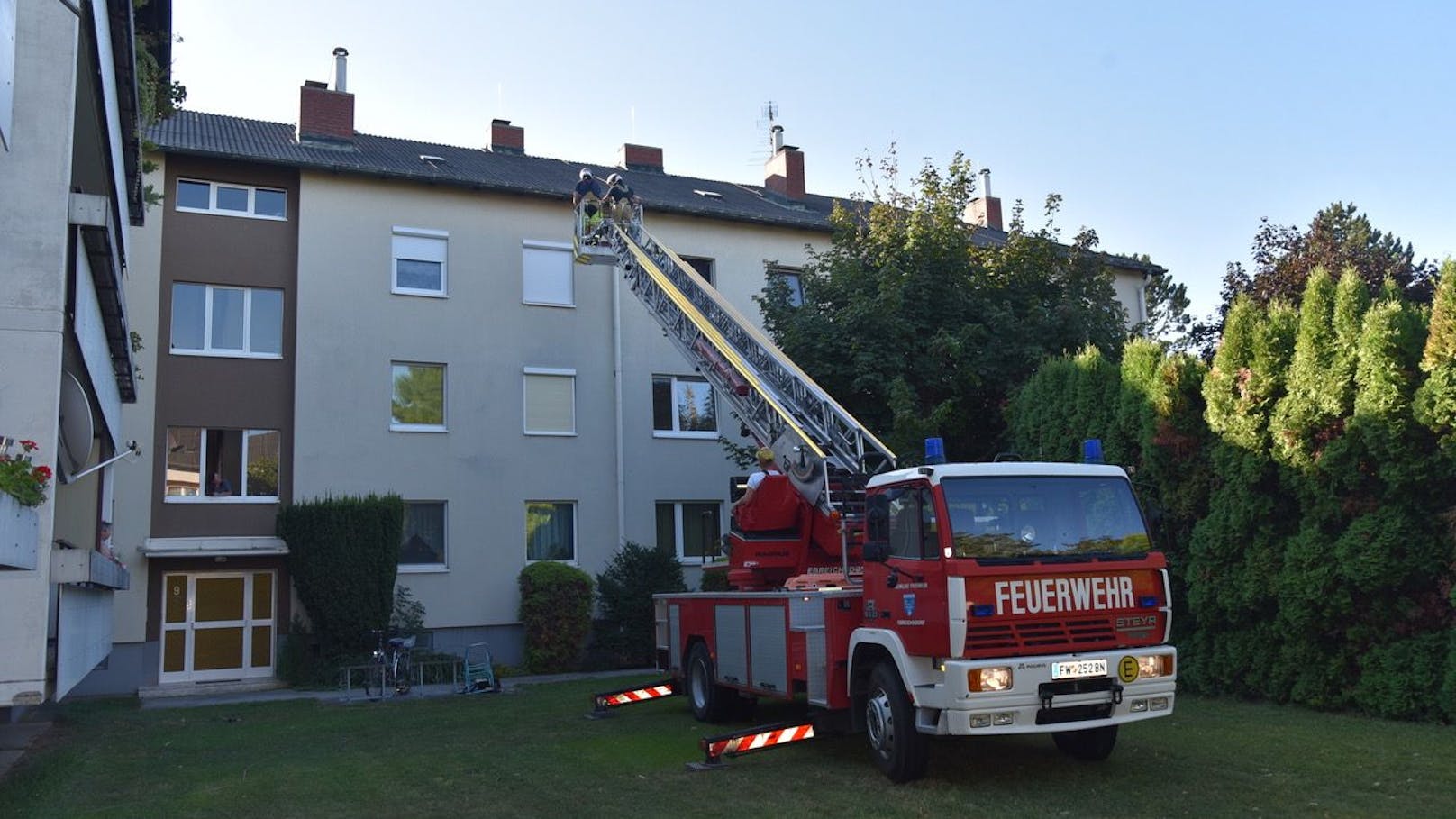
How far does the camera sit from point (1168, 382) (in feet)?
48.1

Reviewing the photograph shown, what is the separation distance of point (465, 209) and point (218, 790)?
15472mm

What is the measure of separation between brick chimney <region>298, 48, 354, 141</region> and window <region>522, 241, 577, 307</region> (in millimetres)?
4930

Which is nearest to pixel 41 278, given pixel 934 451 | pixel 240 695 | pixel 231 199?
pixel 934 451

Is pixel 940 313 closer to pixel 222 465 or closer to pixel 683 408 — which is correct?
pixel 683 408

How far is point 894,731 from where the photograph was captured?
8.63 m

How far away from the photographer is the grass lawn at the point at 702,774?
8.15 metres

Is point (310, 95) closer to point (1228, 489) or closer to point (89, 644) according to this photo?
point (89, 644)

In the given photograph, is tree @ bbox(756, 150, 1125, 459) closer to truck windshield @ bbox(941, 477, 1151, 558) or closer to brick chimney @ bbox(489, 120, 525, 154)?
truck windshield @ bbox(941, 477, 1151, 558)

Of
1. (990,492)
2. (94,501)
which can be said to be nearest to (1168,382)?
(990,492)

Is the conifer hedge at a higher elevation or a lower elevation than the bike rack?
higher

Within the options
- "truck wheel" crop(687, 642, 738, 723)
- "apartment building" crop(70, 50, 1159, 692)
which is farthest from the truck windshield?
"apartment building" crop(70, 50, 1159, 692)

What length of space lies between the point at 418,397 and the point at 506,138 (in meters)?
10.2

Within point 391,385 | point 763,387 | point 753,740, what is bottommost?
point 753,740

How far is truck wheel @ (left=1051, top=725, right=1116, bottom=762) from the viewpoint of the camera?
9391mm
